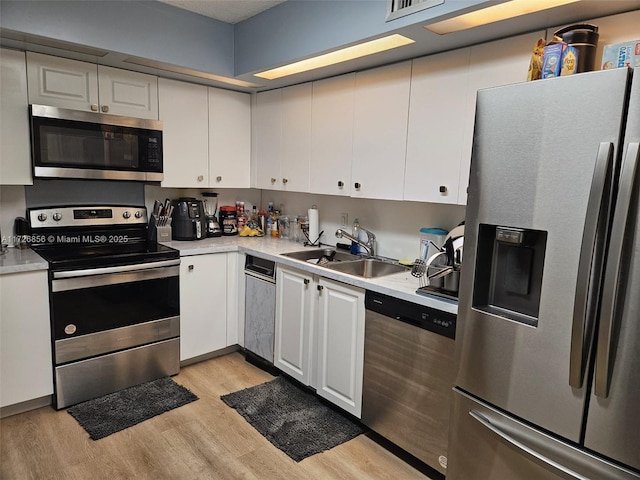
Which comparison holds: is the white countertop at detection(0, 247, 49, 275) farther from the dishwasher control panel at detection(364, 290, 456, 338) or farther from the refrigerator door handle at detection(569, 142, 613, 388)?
the refrigerator door handle at detection(569, 142, 613, 388)

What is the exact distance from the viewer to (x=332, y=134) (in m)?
2.93

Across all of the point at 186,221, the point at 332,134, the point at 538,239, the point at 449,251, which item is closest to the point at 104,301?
the point at 186,221

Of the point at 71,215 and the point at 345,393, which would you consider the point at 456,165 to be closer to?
the point at 345,393

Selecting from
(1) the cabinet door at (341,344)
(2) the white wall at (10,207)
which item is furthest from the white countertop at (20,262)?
(1) the cabinet door at (341,344)

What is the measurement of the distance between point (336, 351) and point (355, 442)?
50cm

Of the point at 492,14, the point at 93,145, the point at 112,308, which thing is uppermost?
the point at 492,14

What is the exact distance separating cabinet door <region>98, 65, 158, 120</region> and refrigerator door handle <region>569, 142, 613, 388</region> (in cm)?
283

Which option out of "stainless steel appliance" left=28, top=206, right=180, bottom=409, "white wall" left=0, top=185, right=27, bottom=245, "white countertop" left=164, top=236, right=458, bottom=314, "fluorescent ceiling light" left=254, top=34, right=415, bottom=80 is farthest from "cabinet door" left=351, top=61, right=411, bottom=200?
"white wall" left=0, top=185, right=27, bottom=245

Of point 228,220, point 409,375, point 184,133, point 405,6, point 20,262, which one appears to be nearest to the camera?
point 405,6

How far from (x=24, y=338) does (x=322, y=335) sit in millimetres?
1713

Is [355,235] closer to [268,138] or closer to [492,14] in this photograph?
[268,138]

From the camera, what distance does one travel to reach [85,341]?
104 inches

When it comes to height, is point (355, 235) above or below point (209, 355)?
above

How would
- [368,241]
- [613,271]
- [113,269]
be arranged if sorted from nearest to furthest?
[613,271], [113,269], [368,241]
